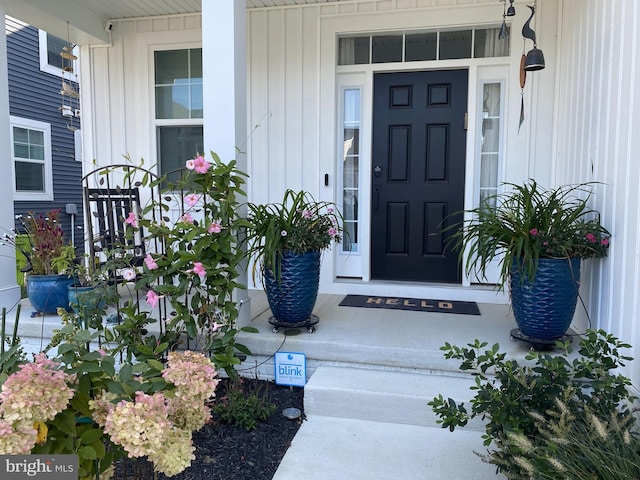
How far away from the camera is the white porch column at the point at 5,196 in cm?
336

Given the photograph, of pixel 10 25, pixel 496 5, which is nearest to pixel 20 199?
pixel 10 25

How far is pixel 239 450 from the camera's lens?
80.0 inches

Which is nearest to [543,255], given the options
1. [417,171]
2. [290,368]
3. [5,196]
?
[290,368]

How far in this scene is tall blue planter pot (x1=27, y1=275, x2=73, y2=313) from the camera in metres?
3.10

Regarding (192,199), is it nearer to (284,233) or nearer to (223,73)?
(284,233)

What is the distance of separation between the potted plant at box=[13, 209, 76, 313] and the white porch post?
128 cm

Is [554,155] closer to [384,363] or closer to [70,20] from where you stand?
[384,363]

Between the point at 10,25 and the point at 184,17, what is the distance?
4970 millimetres

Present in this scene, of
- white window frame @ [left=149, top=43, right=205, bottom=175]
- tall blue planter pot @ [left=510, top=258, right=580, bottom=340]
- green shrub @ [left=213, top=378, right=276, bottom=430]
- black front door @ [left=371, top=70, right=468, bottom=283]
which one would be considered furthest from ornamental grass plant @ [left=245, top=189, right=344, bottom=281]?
white window frame @ [left=149, top=43, right=205, bottom=175]

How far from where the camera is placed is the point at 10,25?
7234 mm

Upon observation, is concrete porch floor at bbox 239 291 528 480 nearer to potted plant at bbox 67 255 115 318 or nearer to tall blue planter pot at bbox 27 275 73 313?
potted plant at bbox 67 255 115 318

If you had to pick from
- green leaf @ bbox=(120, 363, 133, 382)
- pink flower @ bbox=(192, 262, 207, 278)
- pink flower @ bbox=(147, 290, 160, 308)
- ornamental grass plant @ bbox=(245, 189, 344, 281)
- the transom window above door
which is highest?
the transom window above door

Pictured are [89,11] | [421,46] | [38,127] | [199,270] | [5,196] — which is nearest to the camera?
[199,270]

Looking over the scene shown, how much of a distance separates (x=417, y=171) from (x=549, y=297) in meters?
1.77
